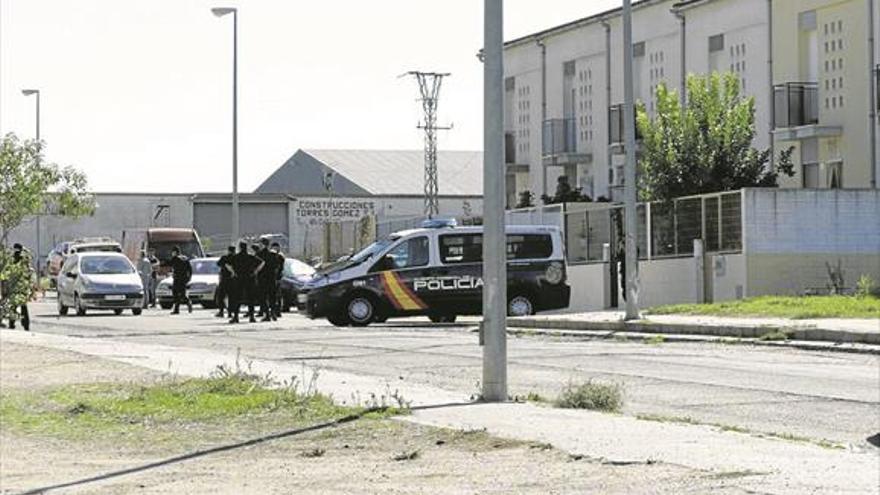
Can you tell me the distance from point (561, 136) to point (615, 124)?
11.9ft

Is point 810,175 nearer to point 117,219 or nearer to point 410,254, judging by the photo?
point 410,254

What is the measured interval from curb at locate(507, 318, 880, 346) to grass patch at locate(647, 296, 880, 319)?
5.89 feet

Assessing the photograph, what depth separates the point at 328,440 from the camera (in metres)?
13.1

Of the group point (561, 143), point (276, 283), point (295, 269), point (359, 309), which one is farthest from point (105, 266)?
point (561, 143)

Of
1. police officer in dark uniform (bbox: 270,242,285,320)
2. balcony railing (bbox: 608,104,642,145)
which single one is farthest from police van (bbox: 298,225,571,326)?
balcony railing (bbox: 608,104,642,145)

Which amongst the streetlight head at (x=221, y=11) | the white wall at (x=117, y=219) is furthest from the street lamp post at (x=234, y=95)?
the white wall at (x=117, y=219)

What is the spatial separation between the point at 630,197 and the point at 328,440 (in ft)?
64.5

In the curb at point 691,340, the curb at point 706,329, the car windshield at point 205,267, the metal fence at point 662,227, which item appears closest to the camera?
the curb at point 691,340

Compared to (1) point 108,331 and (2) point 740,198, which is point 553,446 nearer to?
(1) point 108,331

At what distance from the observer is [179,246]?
59438 mm

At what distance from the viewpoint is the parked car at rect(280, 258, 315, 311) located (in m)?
44.4

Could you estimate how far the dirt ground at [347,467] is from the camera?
10.5 metres

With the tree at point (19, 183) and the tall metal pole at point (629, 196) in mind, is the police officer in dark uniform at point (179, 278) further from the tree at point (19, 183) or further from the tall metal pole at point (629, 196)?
the tall metal pole at point (629, 196)

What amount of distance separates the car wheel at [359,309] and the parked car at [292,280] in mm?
8014
